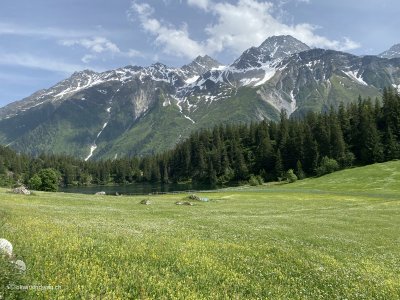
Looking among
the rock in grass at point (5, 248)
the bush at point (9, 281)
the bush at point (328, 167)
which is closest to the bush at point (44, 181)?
the bush at point (328, 167)

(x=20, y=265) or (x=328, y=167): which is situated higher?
(x=328, y=167)

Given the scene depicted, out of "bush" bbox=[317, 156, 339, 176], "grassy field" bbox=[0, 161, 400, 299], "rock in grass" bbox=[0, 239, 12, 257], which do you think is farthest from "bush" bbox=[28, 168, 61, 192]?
"rock in grass" bbox=[0, 239, 12, 257]

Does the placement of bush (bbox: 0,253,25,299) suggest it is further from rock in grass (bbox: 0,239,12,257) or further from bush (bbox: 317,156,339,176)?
bush (bbox: 317,156,339,176)

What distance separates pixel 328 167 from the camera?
145 m

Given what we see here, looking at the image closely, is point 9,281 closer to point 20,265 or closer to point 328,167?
point 20,265

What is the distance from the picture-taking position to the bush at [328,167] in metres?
144

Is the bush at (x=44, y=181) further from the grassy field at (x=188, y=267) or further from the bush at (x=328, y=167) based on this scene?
the grassy field at (x=188, y=267)

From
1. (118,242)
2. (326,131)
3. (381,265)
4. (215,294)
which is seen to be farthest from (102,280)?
(326,131)

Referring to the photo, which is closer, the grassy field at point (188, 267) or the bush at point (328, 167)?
the grassy field at point (188, 267)

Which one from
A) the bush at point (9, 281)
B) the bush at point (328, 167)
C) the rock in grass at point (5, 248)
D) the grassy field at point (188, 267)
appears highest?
the bush at point (328, 167)

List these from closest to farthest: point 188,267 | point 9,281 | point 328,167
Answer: point 9,281 < point 188,267 < point 328,167

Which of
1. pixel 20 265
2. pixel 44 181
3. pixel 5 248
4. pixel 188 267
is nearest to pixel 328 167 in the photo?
pixel 44 181

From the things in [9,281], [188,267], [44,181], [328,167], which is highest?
[44,181]

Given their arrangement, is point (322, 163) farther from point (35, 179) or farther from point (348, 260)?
point (348, 260)
